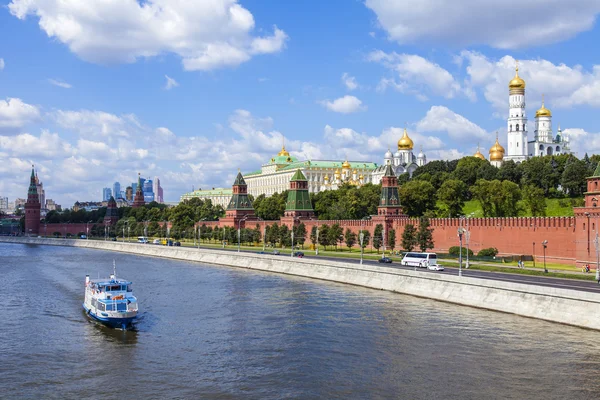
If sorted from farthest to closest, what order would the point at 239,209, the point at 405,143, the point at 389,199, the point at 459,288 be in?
the point at 405,143 → the point at 239,209 → the point at 389,199 → the point at 459,288

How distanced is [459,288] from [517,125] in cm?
10719

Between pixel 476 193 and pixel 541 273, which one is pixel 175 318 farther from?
pixel 476 193

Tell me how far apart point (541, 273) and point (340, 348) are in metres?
23.0

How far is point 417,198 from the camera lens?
325 feet

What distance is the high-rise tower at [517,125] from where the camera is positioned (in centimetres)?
14050

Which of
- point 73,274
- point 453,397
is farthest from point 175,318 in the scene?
point 73,274

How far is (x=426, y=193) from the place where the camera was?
9938cm

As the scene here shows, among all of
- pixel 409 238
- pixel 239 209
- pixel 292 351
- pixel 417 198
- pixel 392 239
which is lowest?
pixel 292 351

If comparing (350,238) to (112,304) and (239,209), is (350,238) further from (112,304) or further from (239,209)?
(112,304)

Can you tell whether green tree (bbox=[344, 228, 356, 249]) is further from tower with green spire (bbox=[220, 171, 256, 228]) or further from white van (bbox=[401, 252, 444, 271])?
tower with green spire (bbox=[220, 171, 256, 228])

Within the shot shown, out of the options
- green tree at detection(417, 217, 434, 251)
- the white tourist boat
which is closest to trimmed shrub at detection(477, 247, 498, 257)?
green tree at detection(417, 217, 434, 251)

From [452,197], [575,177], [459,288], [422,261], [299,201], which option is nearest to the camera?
[459,288]

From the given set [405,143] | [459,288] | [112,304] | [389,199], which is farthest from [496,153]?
[112,304]

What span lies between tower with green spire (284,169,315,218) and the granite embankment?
90.3 feet
